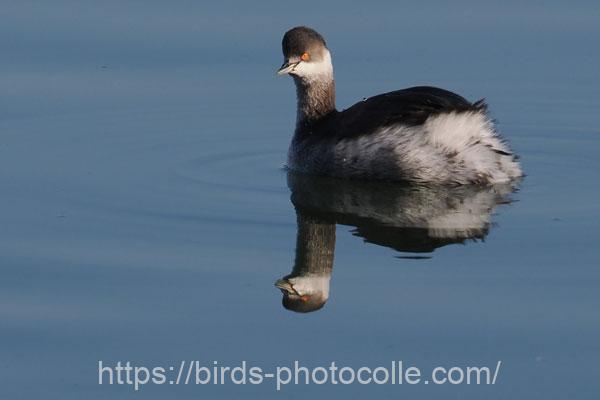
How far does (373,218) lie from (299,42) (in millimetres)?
2082

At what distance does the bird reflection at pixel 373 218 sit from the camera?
8570 millimetres

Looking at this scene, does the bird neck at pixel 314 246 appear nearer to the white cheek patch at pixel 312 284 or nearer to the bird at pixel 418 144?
the white cheek patch at pixel 312 284

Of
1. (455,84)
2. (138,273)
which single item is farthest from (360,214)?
(455,84)

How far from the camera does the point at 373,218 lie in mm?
9641

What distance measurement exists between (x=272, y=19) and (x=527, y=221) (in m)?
4.80

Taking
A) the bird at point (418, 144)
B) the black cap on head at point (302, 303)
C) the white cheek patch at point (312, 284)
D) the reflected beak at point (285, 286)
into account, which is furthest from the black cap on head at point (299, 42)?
the black cap on head at point (302, 303)

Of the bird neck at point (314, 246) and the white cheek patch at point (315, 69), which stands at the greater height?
the white cheek patch at point (315, 69)

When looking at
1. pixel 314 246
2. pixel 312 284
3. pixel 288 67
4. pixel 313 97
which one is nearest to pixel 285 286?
pixel 312 284

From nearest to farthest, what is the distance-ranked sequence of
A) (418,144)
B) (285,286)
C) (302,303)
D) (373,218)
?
(302,303), (285,286), (373,218), (418,144)

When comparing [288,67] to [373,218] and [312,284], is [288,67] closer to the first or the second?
[373,218]

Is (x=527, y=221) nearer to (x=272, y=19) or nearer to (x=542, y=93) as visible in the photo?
(x=542, y=93)

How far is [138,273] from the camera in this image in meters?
8.49

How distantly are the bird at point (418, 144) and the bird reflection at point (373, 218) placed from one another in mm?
89

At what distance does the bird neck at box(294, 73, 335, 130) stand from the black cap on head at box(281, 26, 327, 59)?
0.86ft
